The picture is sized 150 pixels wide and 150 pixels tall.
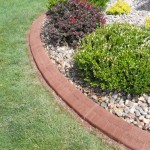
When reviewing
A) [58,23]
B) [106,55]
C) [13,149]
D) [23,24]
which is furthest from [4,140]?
[23,24]

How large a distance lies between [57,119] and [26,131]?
0.50m

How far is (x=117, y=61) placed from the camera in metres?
4.88

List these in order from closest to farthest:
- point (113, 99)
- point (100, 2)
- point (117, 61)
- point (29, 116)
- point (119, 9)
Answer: point (29, 116) → point (113, 99) → point (117, 61) → point (119, 9) → point (100, 2)

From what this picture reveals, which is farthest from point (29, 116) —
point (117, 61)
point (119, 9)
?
point (119, 9)

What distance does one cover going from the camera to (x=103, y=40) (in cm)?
550

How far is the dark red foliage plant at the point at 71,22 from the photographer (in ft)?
20.2

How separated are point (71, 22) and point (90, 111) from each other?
7.65 ft

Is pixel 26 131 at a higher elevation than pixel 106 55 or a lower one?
lower

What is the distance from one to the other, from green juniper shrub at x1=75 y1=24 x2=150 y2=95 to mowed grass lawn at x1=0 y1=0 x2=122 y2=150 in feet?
2.48

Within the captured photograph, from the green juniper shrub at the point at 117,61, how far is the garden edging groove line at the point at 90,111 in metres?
0.33

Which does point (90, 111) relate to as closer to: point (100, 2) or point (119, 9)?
point (119, 9)

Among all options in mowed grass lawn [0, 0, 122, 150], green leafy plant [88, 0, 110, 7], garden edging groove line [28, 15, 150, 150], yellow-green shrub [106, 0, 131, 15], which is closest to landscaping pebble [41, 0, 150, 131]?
garden edging groove line [28, 15, 150, 150]

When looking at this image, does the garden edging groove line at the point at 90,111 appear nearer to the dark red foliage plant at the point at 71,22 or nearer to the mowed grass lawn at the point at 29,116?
the mowed grass lawn at the point at 29,116

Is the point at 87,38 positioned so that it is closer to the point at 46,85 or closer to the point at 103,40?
the point at 103,40
